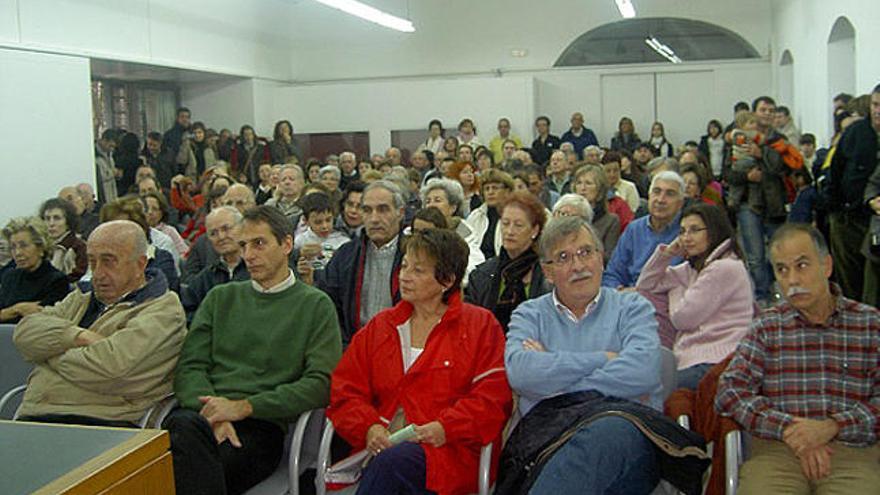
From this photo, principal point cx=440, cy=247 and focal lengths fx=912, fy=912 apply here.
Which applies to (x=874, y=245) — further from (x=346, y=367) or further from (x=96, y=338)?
(x=96, y=338)

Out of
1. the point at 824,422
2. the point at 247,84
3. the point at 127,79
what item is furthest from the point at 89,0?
the point at 824,422

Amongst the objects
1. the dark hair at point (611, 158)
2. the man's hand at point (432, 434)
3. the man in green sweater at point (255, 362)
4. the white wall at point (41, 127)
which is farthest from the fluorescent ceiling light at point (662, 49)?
the man's hand at point (432, 434)

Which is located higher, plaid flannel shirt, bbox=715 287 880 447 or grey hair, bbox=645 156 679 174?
grey hair, bbox=645 156 679 174

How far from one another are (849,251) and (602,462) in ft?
11.4

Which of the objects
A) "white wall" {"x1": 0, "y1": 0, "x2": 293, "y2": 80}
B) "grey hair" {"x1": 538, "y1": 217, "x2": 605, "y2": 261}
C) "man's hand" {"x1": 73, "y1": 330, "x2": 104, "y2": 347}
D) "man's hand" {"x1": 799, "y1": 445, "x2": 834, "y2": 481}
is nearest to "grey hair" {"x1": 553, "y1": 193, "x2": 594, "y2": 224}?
"grey hair" {"x1": 538, "y1": 217, "x2": 605, "y2": 261}

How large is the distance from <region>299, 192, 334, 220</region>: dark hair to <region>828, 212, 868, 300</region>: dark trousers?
3.02 m

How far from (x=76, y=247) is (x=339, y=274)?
220 cm

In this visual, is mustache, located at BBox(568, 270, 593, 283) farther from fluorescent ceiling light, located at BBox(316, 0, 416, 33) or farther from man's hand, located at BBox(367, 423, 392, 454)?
fluorescent ceiling light, located at BBox(316, 0, 416, 33)

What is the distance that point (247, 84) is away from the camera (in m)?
13.8

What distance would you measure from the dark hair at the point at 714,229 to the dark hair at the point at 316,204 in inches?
93.7

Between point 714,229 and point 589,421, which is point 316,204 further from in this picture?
point 589,421

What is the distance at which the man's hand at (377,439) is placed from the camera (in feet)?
9.24

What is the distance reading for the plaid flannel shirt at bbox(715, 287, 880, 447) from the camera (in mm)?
2613

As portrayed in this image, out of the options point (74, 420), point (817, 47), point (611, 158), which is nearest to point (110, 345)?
point (74, 420)
